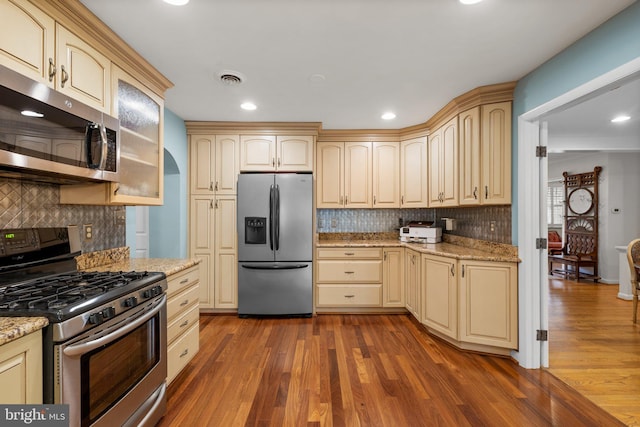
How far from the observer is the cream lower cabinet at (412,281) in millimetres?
3221

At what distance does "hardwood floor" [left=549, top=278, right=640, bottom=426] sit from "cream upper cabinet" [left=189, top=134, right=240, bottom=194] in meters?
3.70

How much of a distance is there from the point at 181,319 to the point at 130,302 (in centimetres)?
74

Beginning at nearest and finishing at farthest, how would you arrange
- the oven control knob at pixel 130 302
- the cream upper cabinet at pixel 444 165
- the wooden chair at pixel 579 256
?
the oven control knob at pixel 130 302
the cream upper cabinet at pixel 444 165
the wooden chair at pixel 579 256

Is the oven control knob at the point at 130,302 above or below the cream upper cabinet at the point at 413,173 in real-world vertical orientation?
below

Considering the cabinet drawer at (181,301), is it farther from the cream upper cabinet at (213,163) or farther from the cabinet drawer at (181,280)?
the cream upper cabinet at (213,163)

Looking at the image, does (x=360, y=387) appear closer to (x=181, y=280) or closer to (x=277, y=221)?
(x=181, y=280)

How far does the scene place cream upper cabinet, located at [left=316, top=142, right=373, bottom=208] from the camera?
390cm

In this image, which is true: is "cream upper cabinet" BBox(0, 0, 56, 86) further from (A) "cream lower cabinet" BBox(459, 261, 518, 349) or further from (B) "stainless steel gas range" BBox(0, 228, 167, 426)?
(A) "cream lower cabinet" BBox(459, 261, 518, 349)

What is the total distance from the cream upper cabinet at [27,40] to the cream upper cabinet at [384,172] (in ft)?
10.6

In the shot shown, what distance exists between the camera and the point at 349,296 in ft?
11.8

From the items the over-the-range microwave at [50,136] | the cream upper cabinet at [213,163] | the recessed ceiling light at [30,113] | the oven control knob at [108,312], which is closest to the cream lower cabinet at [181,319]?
the oven control knob at [108,312]

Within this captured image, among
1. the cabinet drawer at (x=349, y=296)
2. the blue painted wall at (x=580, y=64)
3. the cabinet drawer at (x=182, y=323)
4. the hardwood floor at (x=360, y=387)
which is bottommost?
the hardwood floor at (x=360, y=387)

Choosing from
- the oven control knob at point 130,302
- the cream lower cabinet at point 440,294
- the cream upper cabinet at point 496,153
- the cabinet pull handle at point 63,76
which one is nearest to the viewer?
the oven control knob at point 130,302

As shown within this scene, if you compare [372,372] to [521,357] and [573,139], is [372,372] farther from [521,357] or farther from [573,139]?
[573,139]
